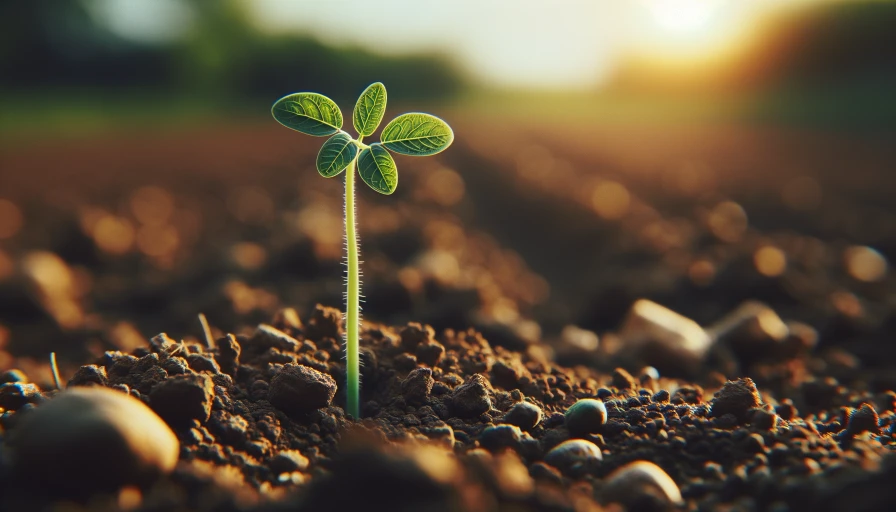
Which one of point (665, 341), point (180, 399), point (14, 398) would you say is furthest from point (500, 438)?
point (665, 341)

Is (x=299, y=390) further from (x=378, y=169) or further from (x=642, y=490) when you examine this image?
(x=642, y=490)

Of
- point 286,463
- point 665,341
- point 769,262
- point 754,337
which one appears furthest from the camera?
point 769,262

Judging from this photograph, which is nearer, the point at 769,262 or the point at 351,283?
the point at 351,283

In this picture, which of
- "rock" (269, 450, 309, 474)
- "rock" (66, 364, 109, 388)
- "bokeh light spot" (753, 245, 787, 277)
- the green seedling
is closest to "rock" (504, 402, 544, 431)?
"rock" (269, 450, 309, 474)

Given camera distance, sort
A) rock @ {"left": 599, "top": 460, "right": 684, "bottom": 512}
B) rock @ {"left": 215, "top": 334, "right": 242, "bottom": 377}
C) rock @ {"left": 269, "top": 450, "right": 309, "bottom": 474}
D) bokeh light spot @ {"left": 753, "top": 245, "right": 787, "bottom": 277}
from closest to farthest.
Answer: rock @ {"left": 599, "top": 460, "right": 684, "bottom": 512}
rock @ {"left": 269, "top": 450, "right": 309, "bottom": 474}
rock @ {"left": 215, "top": 334, "right": 242, "bottom": 377}
bokeh light spot @ {"left": 753, "top": 245, "right": 787, "bottom": 277}

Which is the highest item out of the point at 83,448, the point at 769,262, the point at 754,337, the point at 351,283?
the point at 769,262

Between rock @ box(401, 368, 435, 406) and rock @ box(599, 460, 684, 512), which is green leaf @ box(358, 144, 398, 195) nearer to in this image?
rock @ box(401, 368, 435, 406)

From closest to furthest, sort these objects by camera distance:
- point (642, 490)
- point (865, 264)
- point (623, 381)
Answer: point (642, 490)
point (623, 381)
point (865, 264)

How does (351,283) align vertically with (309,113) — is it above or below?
below
